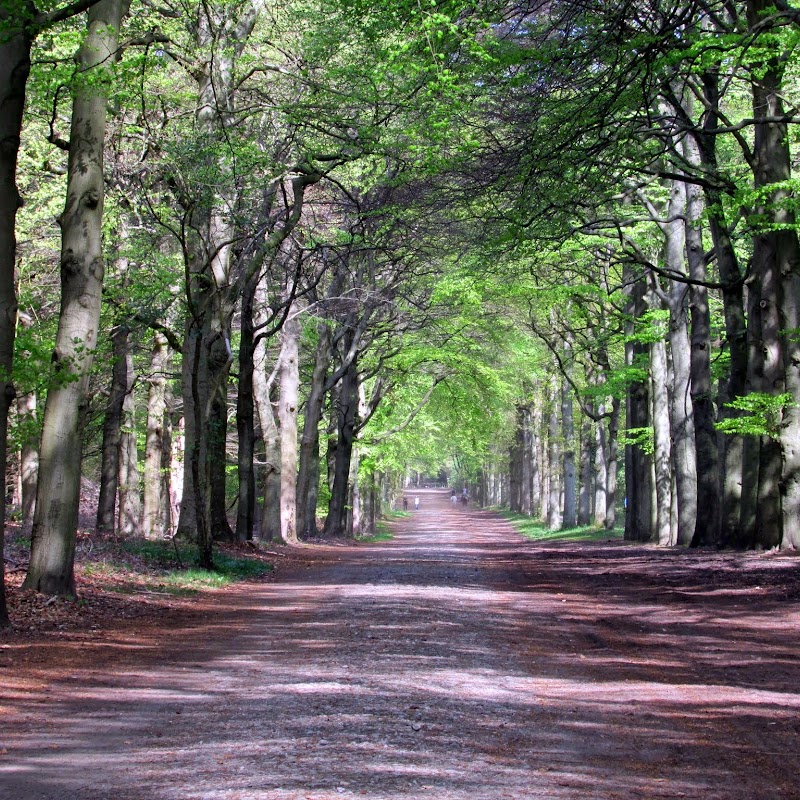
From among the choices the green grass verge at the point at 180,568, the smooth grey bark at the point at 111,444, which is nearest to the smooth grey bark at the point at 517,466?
the smooth grey bark at the point at 111,444

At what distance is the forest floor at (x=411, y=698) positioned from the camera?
17.4 ft

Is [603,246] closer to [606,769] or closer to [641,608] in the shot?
[641,608]

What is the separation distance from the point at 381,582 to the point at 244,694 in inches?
383

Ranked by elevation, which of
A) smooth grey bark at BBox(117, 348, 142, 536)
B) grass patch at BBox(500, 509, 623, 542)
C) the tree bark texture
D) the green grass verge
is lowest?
grass patch at BBox(500, 509, 623, 542)

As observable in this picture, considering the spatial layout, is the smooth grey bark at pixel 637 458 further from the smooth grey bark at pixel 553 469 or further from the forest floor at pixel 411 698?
the forest floor at pixel 411 698

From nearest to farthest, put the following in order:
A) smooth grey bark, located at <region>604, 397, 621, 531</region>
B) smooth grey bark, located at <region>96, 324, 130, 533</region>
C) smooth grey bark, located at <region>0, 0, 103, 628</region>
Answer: smooth grey bark, located at <region>0, 0, 103, 628</region>
smooth grey bark, located at <region>96, 324, 130, 533</region>
smooth grey bark, located at <region>604, 397, 621, 531</region>

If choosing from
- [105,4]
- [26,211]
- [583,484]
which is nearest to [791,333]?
[105,4]

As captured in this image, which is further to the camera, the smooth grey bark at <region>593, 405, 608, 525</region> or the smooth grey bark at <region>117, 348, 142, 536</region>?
the smooth grey bark at <region>593, 405, 608, 525</region>

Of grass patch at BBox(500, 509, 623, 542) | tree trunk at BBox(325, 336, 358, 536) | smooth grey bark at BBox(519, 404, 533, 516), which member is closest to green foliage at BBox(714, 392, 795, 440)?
grass patch at BBox(500, 509, 623, 542)

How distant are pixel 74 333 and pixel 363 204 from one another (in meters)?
12.5

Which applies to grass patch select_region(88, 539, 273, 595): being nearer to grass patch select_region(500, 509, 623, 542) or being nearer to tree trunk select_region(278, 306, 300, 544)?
tree trunk select_region(278, 306, 300, 544)

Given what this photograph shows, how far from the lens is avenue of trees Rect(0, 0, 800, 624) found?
12.2m

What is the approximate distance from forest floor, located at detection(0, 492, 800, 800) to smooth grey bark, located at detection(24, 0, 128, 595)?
1.03 meters

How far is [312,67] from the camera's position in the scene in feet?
59.8
